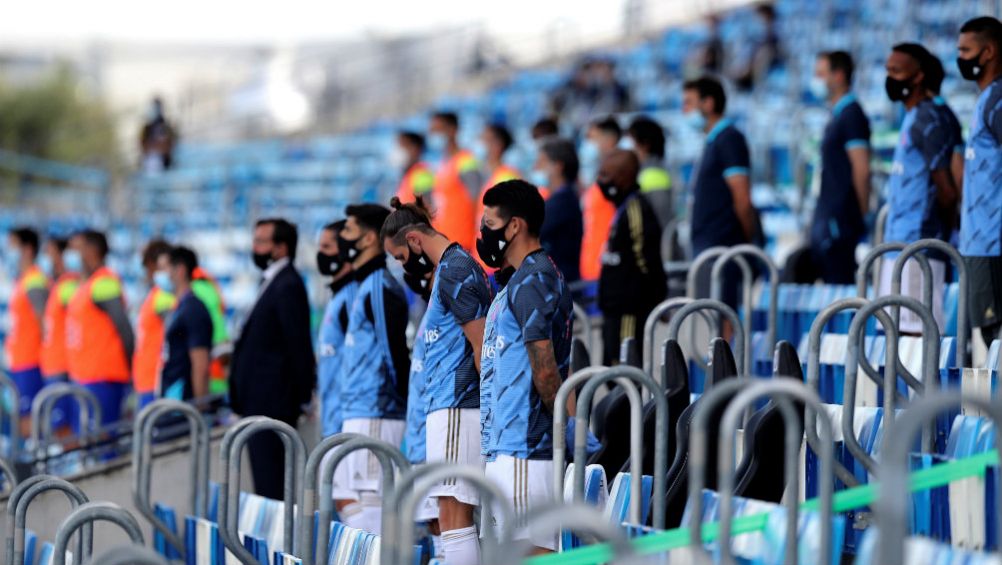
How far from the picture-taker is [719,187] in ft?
25.2

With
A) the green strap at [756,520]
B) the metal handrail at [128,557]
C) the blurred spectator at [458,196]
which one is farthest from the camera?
the blurred spectator at [458,196]

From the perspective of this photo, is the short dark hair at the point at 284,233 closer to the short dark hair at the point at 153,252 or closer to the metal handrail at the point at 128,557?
the short dark hair at the point at 153,252

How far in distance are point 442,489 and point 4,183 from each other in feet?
66.0

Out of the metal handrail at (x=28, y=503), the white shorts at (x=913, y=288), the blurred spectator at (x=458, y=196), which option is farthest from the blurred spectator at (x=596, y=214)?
the metal handrail at (x=28, y=503)

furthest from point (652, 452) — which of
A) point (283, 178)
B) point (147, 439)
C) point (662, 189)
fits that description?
point (283, 178)

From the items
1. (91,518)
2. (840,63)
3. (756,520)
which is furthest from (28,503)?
(840,63)

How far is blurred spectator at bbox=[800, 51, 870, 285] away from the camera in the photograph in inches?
299

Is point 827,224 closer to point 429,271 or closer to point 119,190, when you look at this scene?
point 429,271

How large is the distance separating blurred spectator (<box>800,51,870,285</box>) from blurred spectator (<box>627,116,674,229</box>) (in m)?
0.94

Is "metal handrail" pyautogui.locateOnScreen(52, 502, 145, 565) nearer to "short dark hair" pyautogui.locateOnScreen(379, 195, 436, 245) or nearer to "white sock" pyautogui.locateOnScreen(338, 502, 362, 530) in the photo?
"short dark hair" pyautogui.locateOnScreen(379, 195, 436, 245)

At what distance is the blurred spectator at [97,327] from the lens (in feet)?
31.5

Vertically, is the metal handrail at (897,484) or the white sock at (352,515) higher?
the metal handrail at (897,484)

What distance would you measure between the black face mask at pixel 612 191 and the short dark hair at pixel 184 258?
2.41 meters

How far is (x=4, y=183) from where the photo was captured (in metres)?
23.8
